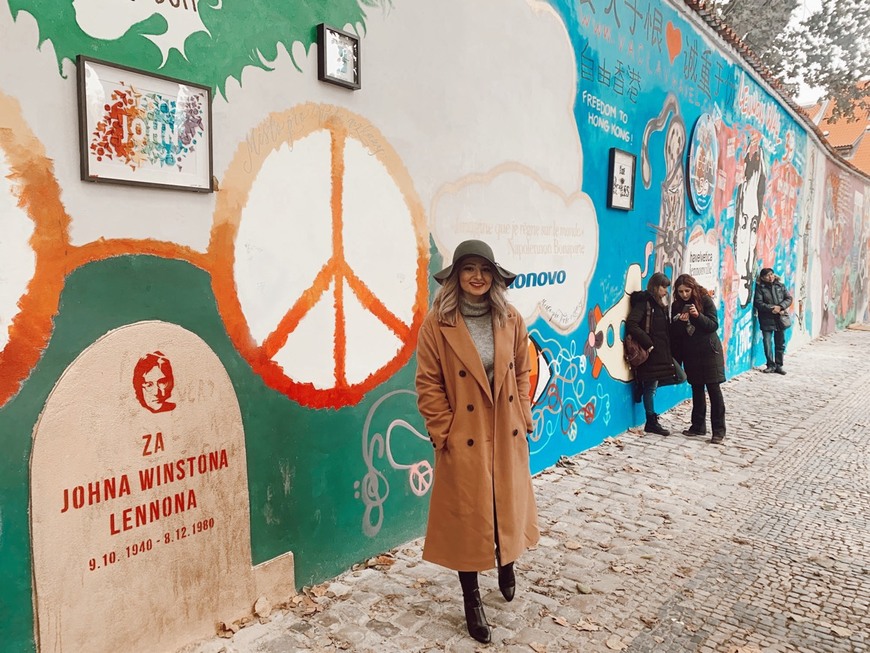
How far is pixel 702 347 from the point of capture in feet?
24.2

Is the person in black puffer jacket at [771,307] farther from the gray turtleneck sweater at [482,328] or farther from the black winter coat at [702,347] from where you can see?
the gray turtleneck sweater at [482,328]

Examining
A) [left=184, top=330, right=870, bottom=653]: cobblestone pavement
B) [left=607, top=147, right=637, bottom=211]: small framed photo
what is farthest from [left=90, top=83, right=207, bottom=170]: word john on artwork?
[left=607, top=147, right=637, bottom=211]: small framed photo

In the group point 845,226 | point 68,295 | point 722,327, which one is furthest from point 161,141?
point 845,226

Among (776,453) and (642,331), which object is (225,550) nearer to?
(642,331)

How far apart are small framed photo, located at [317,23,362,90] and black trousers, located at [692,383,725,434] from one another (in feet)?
17.8

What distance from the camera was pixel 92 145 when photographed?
275cm

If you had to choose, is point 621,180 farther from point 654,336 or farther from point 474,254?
point 474,254

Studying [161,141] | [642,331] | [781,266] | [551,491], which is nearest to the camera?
[161,141]

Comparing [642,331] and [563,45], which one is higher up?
[563,45]

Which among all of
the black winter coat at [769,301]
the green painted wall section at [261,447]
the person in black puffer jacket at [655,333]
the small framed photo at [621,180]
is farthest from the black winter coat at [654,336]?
the black winter coat at [769,301]

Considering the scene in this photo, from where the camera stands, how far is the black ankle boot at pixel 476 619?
11.2 ft

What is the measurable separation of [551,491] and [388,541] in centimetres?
185

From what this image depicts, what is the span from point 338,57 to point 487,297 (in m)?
1.64

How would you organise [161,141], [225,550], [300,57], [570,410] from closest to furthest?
[161,141] < [225,550] < [300,57] < [570,410]
